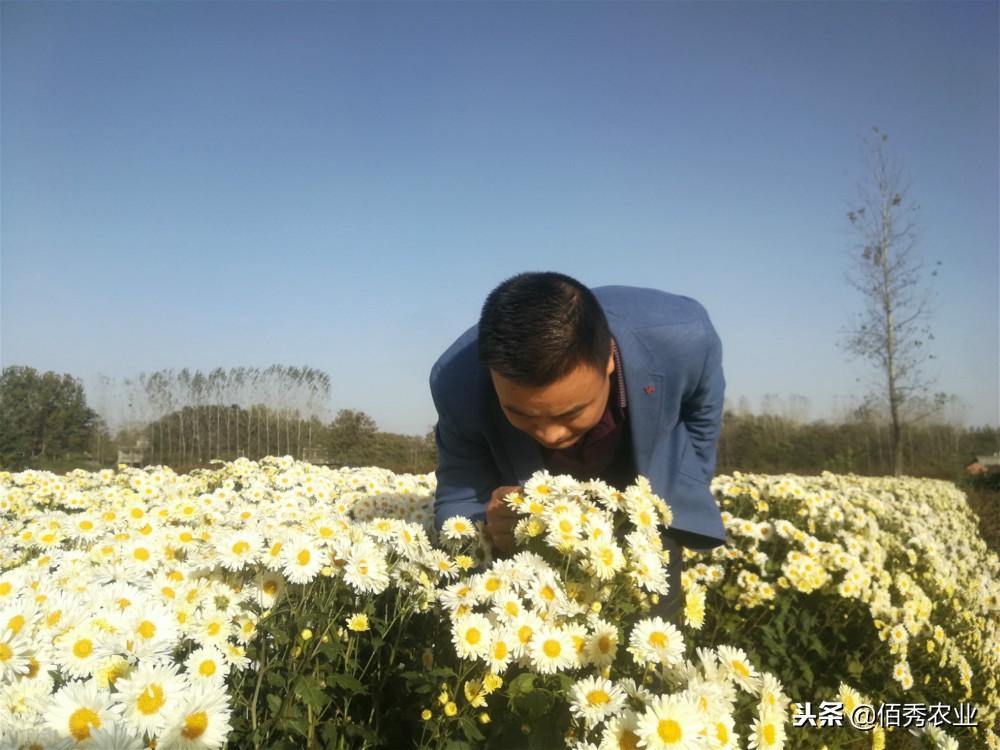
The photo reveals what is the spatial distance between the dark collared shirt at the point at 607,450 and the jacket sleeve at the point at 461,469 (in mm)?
268

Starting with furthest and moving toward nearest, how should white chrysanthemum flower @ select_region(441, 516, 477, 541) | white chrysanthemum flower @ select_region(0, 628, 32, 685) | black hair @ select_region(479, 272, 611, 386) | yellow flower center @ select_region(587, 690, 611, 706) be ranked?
white chrysanthemum flower @ select_region(441, 516, 477, 541) → black hair @ select_region(479, 272, 611, 386) → yellow flower center @ select_region(587, 690, 611, 706) → white chrysanthemum flower @ select_region(0, 628, 32, 685)

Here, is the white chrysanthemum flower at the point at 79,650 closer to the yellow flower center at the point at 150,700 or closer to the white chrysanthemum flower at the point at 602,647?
the yellow flower center at the point at 150,700

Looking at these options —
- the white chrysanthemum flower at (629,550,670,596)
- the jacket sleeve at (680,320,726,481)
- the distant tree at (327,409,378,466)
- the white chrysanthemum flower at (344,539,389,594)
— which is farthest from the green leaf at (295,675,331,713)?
the distant tree at (327,409,378,466)

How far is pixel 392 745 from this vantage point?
1.78m

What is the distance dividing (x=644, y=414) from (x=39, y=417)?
712cm

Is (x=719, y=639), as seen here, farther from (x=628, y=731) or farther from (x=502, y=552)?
(x=628, y=731)

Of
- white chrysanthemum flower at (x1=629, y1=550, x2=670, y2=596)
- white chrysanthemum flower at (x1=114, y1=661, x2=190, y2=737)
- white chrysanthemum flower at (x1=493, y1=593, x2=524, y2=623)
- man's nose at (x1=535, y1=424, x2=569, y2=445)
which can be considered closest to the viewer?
white chrysanthemum flower at (x1=114, y1=661, x2=190, y2=737)

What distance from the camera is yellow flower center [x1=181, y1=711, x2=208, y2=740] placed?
111 centimetres

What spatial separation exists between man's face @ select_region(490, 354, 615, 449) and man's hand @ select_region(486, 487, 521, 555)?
0.74ft

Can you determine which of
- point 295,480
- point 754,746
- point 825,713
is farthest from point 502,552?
point 295,480

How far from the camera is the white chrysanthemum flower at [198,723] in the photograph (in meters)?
1.09

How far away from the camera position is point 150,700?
112 cm

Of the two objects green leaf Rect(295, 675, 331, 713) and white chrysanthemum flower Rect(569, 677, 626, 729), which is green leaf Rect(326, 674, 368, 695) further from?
white chrysanthemum flower Rect(569, 677, 626, 729)

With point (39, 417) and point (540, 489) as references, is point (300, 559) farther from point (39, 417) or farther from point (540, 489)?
point (39, 417)
